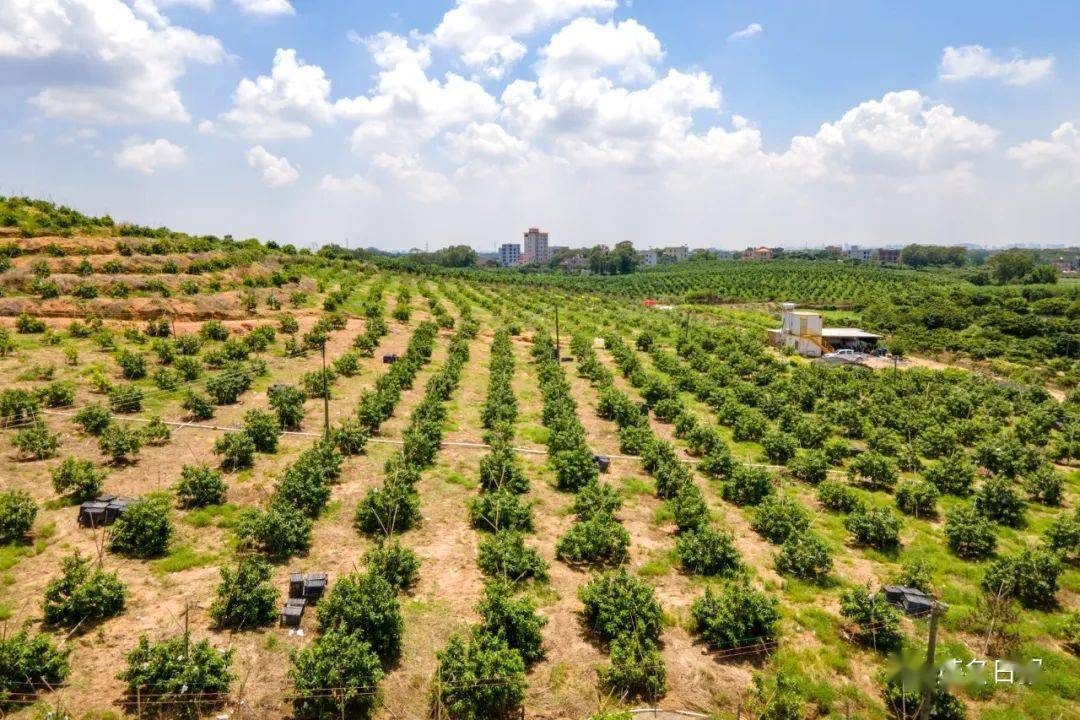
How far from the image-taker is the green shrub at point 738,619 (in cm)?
1321

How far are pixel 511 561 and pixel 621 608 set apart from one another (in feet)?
11.7

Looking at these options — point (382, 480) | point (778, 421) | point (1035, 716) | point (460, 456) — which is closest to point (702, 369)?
point (778, 421)

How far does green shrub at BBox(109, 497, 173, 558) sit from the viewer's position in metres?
15.0

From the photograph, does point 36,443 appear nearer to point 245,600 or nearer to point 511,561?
point 245,600

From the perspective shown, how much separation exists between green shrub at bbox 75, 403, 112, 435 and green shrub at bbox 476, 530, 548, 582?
16.6m

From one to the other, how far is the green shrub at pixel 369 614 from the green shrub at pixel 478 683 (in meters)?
1.59

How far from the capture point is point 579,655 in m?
13.1

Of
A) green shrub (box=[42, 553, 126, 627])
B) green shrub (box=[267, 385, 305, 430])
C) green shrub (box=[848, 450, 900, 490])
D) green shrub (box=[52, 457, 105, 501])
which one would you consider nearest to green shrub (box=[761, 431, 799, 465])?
green shrub (box=[848, 450, 900, 490])

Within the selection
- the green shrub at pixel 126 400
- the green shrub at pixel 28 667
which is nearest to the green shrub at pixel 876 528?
the green shrub at pixel 28 667

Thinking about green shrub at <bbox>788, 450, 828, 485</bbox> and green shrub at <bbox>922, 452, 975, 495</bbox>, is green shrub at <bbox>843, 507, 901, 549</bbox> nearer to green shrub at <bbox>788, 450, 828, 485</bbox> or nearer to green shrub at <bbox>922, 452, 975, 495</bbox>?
green shrub at <bbox>788, 450, 828, 485</bbox>

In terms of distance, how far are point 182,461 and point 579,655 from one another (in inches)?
652

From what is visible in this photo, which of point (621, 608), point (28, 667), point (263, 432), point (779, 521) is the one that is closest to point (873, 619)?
point (779, 521)

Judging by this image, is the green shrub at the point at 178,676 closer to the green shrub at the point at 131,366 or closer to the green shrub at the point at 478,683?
the green shrub at the point at 478,683

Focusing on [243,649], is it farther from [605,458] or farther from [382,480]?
[605,458]
